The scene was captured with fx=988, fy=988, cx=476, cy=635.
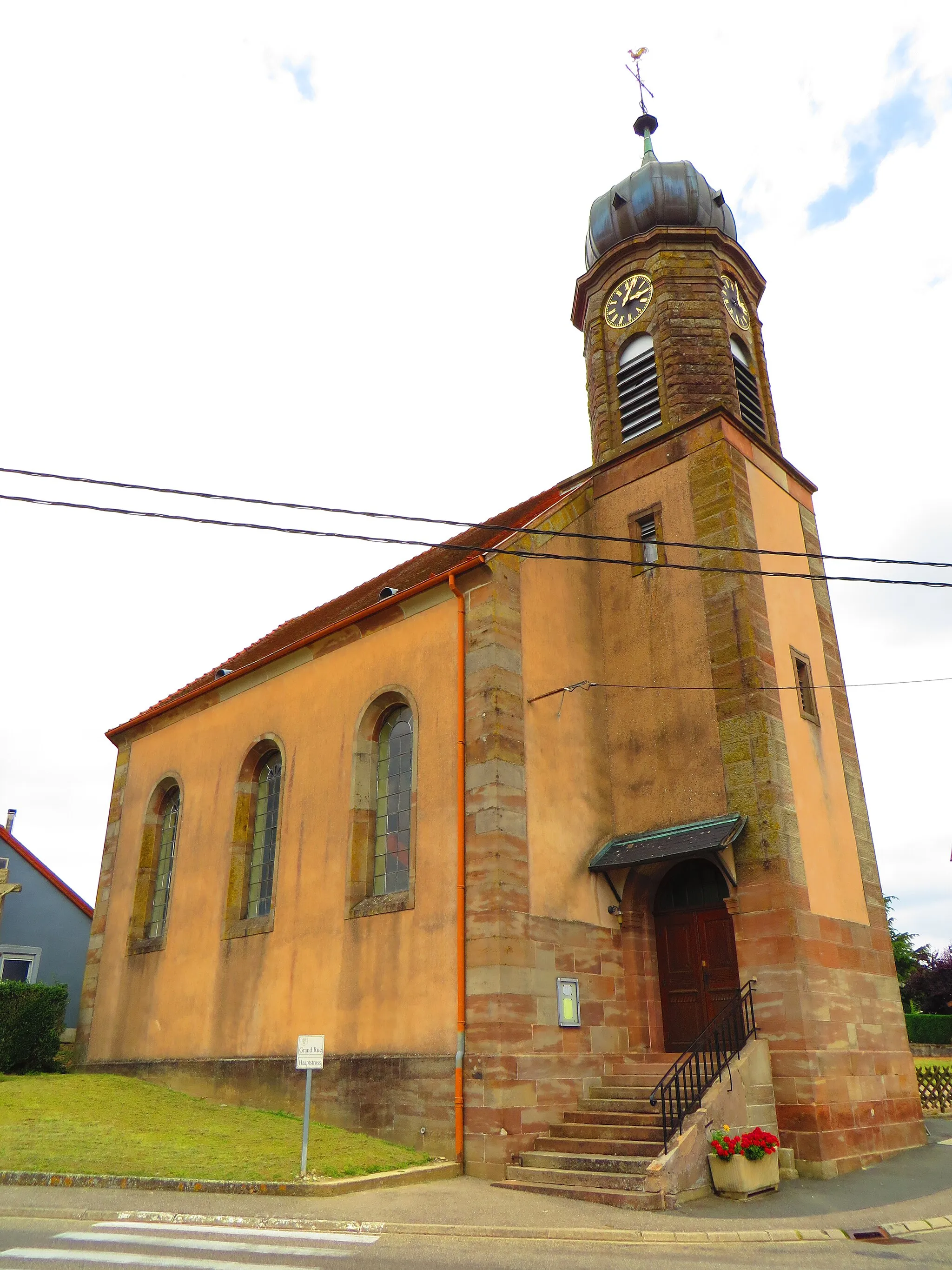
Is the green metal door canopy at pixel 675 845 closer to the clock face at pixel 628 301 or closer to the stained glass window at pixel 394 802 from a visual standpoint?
the stained glass window at pixel 394 802

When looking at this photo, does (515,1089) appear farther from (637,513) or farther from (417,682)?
(637,513)

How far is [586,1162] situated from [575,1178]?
0.21 metres

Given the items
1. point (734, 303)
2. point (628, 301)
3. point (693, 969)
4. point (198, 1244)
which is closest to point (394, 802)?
point (693, 969)

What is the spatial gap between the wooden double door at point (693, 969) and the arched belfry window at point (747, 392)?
27.8 ft

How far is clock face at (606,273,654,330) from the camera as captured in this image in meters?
18.3

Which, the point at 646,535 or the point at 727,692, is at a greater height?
the point at 646,535

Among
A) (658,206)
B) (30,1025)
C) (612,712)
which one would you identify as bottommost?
(30,1025)

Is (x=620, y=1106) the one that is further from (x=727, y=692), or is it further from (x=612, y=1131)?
(x=727, y=692)

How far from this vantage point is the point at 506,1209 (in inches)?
360

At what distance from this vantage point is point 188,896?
17844 mm

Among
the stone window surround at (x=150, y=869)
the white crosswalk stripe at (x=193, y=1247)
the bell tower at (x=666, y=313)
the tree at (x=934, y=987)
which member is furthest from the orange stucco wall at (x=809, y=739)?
the tree at (x=934, y=987)

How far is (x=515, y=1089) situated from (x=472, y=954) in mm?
1565

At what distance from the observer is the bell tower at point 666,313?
17.1 metres

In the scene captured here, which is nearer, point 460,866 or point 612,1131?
point 612,1131
